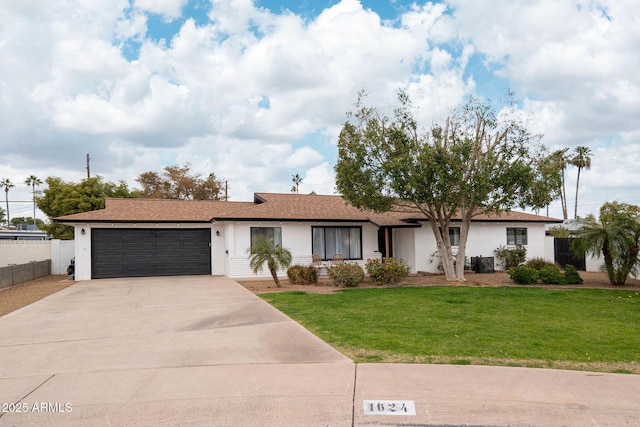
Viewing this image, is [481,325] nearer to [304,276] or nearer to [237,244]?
[304,276]

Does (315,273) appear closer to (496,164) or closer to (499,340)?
(496,164)

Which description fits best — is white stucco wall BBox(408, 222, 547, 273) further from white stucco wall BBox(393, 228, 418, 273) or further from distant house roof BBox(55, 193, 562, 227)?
distant house roof BBox(55, 193, 562, 227)

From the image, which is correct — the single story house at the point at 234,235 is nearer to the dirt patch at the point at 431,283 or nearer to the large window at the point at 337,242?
the large window at the point at 337,242

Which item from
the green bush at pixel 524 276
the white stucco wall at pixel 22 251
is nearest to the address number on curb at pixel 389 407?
the green bush at pixel 524 276

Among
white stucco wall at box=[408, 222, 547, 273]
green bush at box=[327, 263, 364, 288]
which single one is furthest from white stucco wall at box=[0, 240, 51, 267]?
white stucco wall at box=[408, 222, 547, 273]

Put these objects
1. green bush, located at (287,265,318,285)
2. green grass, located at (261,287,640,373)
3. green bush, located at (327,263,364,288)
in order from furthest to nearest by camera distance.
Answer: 1. green bush, located at (287,265,318,285)
2. green bush, located at (327,263,364,288)
3. green grass, located at (261,287,640,373)

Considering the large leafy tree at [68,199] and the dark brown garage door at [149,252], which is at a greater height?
the large leafy tree at [68,199]

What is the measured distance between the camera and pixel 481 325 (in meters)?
9.49

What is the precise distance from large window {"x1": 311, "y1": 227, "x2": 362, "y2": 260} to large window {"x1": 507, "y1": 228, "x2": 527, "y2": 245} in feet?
26.1

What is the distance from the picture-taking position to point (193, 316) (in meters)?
10.8

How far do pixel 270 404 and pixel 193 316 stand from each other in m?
6.16

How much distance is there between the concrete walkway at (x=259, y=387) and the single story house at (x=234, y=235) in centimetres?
1236

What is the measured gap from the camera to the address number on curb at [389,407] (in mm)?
4883

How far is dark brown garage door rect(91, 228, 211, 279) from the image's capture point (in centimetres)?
2119
